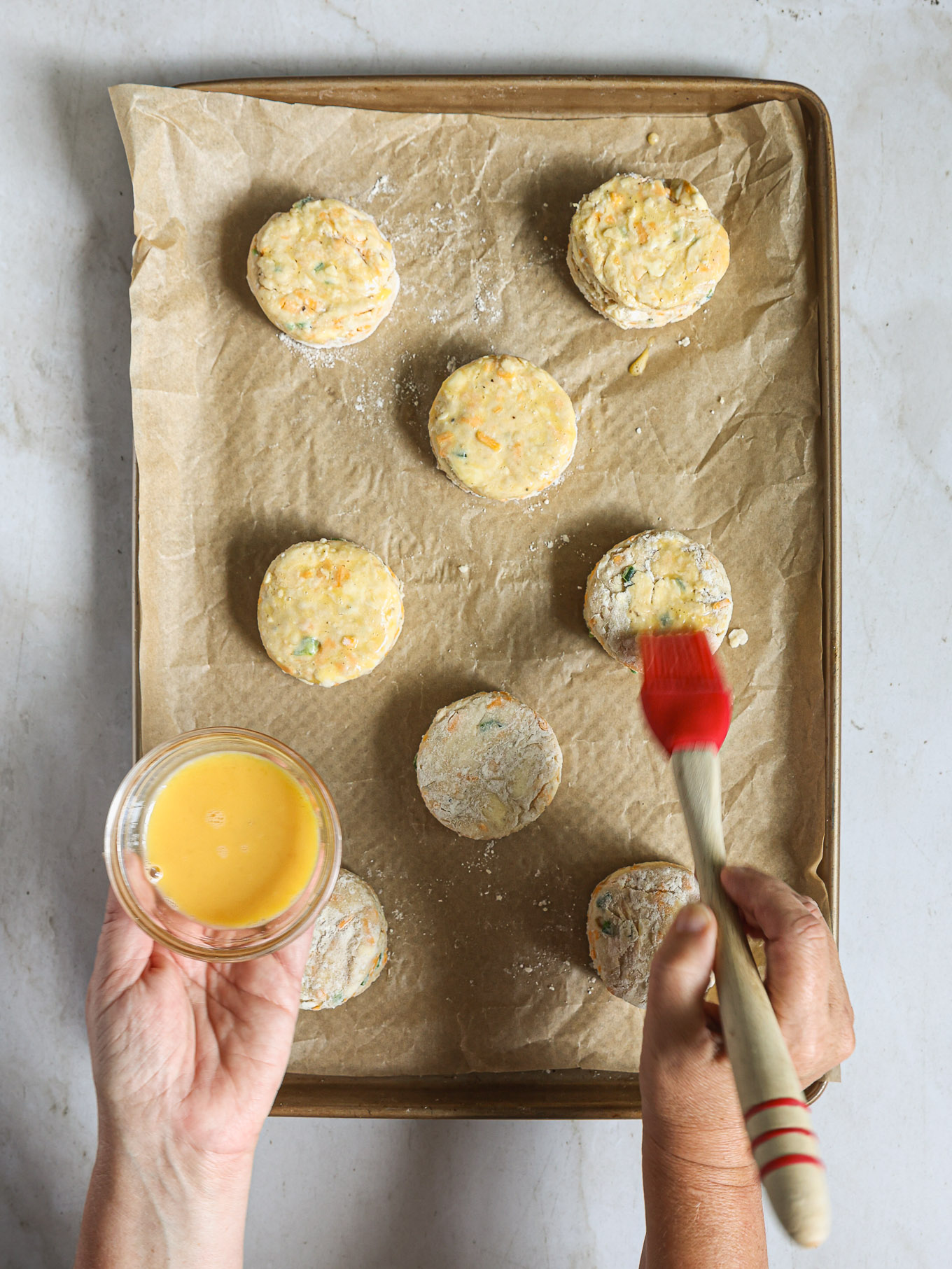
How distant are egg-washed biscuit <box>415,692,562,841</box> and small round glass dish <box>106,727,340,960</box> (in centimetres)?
31

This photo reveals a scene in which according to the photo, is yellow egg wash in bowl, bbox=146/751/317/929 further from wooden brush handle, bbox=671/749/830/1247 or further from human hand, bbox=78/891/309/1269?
wooden brush handle, bbox=671/749/830/1247

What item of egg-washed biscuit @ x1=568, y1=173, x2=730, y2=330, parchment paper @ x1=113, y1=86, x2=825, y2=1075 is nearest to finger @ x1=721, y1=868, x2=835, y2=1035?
parchment paper @ x1=113, y1=86, x2=825, y2=1075

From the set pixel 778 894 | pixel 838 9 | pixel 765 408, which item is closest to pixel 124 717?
pixel 778 894

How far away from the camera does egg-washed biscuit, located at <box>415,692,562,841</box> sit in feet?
6.32

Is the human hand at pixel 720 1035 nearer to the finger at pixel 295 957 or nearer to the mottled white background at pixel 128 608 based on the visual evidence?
the mottled white background at pixel 128 608

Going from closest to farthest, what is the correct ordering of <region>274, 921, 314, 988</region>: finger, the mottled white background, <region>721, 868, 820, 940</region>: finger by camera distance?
<region>721, 868, 820, 940</region>: finger → <region>274, 921, 314, 988</region>: finger → the mottled white background

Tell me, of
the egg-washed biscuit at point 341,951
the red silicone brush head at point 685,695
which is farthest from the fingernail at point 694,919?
the egg-washed biscuit at point 341,951

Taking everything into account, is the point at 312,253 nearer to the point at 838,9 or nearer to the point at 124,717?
the point at 124,717

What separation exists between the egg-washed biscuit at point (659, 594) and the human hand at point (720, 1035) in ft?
1.82

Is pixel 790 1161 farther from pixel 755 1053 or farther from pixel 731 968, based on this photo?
pixel 731 968

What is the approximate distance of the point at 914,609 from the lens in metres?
2.12

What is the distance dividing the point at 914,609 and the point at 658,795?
2.60 feet

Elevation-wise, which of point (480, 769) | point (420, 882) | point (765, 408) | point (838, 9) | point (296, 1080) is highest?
point (838, 9)

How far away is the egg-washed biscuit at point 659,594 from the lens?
1.91m
